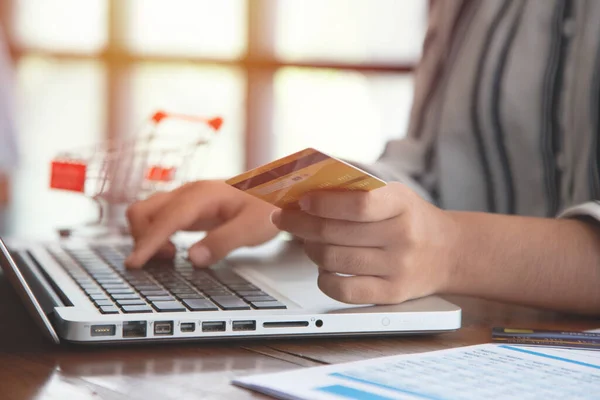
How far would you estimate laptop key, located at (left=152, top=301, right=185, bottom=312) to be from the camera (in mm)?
656

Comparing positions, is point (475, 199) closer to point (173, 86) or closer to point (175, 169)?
point (175, 169)

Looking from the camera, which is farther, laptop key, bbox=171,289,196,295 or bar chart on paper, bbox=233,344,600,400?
laptop key, bbox=171,289,196,295

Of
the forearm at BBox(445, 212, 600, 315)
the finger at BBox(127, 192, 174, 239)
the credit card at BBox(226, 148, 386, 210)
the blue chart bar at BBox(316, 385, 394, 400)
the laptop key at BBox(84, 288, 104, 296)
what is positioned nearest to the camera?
the blue chart bar at BBox(316, 385, 394, 400)

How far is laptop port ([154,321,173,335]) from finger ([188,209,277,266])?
27cm

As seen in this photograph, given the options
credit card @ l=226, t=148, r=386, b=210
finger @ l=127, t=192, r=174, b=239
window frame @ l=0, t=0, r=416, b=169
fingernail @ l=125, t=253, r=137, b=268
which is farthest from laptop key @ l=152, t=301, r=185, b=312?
window frame @ l=0, t=0, r=416, b=169

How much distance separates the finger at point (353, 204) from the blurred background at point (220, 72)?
2703mm

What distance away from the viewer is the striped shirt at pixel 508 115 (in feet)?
3.91

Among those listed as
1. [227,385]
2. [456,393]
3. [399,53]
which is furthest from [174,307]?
[399,53]

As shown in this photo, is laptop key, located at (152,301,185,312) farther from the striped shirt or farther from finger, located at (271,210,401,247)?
the striped shirt

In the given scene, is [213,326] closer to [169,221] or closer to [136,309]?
[136,309]

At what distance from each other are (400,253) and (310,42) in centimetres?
317

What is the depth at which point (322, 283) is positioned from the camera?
0.74 metres

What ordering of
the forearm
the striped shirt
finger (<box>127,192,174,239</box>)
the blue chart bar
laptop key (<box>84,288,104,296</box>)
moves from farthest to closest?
the striped shirt → finger (<box>127,192,174,239</box>) → the forearm → laptop key (<box>84,288,104,296</box>) → the blue chart bar

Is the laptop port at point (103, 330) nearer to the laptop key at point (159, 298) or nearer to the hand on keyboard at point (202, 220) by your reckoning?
the laptop key at point (159, 298)
